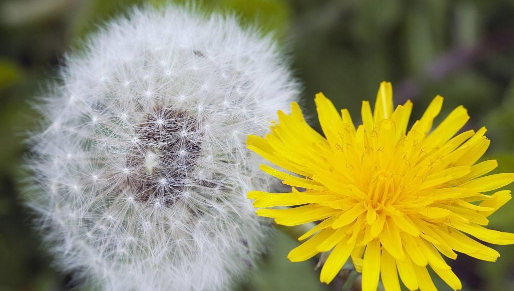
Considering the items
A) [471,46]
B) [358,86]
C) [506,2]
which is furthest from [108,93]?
[506,2]

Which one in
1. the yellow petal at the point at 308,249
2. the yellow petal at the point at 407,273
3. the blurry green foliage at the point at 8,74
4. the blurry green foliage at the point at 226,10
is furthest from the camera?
the blurry green foliage at the point at 8,74

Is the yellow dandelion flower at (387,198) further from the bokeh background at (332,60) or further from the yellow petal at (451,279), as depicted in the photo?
the bokeh background at (332,60)

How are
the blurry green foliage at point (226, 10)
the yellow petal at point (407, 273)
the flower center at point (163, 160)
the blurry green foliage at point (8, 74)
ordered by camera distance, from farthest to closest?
the blurry green foliage at point (8, 74) → the blurry green foliage at point (226, 10) → the flower center at point (163, 160) → the yellow petal at point (407, 273)

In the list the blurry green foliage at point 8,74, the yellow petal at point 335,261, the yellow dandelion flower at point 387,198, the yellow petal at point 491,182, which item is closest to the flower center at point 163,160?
the yellow dandelion flower at point 387,198

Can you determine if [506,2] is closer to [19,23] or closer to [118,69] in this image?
[118,69]

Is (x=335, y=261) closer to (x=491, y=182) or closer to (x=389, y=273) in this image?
(x=389, y=273)

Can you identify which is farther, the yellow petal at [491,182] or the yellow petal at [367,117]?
the yellow petal at [367,117]

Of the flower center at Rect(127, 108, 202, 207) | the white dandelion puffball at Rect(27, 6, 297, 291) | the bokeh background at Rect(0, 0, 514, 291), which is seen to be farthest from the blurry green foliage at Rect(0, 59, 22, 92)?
the flower center at Rect(127, 108, 202, 207)
